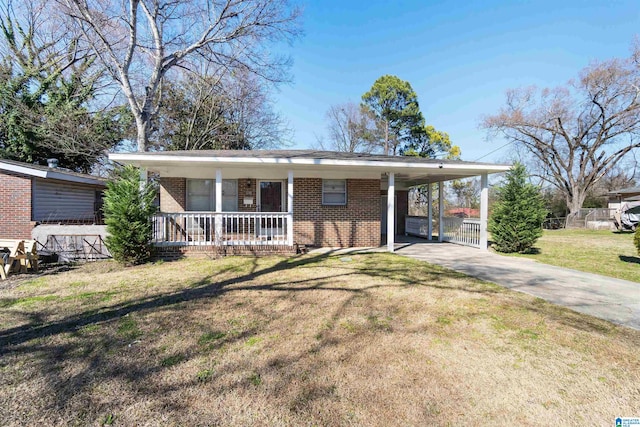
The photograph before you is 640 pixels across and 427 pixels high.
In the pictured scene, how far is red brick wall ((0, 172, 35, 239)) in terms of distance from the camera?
988 centimetres

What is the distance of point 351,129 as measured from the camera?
28.8 meters

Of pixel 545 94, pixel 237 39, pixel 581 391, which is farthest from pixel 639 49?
pixel 581 391

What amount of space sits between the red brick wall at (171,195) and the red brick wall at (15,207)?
411cm

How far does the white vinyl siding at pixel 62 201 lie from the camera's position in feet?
35.0

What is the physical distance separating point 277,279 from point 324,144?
1039 inches

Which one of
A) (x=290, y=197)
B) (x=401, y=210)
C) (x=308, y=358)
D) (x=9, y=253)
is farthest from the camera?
(x=401, y=210)

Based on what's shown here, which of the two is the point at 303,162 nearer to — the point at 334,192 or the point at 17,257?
the point at 334,192

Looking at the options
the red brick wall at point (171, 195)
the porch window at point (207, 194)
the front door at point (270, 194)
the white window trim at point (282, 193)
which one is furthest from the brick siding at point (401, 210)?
the red brick wall at point (171, 195)

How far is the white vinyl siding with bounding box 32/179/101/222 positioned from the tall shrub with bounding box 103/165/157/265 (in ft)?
18.3

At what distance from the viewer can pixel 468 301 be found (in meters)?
4.60

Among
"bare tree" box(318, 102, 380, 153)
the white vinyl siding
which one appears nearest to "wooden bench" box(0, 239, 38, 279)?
the white vinyl siding

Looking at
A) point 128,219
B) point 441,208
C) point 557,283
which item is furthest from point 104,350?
point 441,208

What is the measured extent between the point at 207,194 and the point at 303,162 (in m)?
4.29

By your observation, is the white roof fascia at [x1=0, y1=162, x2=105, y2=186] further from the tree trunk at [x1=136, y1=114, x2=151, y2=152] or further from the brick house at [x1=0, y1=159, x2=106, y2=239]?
the tree trunk at [x1=136, y1=114, x2=151, y2=152]
